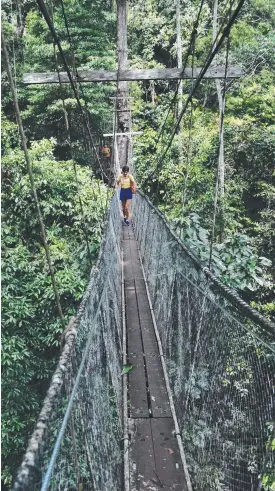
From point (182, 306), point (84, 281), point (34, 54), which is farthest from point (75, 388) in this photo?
point (34, 54)

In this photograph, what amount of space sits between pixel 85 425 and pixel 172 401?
1.16m

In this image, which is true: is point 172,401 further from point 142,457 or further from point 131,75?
point 131,75

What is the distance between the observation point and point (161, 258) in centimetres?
304

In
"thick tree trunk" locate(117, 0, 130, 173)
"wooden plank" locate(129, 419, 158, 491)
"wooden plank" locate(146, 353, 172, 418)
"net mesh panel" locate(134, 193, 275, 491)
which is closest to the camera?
"net mesh panel" locate(134, 193, 275, 491)

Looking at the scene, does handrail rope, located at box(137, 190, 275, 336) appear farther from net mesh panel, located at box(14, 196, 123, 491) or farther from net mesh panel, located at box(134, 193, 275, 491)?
net mesh panel, located at box(14, 196, 123, 491)

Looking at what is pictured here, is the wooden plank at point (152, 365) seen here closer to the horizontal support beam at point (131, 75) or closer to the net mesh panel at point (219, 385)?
the net mesh panel at point (219, 385)

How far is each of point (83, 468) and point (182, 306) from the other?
2.92 ft

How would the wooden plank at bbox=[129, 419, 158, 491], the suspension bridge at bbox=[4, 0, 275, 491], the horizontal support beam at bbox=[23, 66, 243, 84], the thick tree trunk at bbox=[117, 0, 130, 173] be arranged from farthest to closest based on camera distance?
the thick tree trunk at bbox=[117, 0, 130, 173]
the horizontal support beam at bbox=[23, 66, 243, 84]
the wooden plank at bbox=[129, 419, 158, 491]
the suspension bridge at bbox=[4, 0, 275, 491]

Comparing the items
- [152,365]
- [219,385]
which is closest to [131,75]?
[152,365]

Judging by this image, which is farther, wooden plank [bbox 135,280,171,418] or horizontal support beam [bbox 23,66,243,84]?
horizontal support beam [bbox 23,66,243,84]

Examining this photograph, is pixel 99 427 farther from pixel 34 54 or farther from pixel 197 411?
pixel 34 54

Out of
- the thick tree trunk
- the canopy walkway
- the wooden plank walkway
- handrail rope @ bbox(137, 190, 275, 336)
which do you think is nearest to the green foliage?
the wooden plank walkway

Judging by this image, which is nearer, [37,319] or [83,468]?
[83,468]

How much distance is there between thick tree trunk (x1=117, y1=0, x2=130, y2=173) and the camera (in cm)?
654
